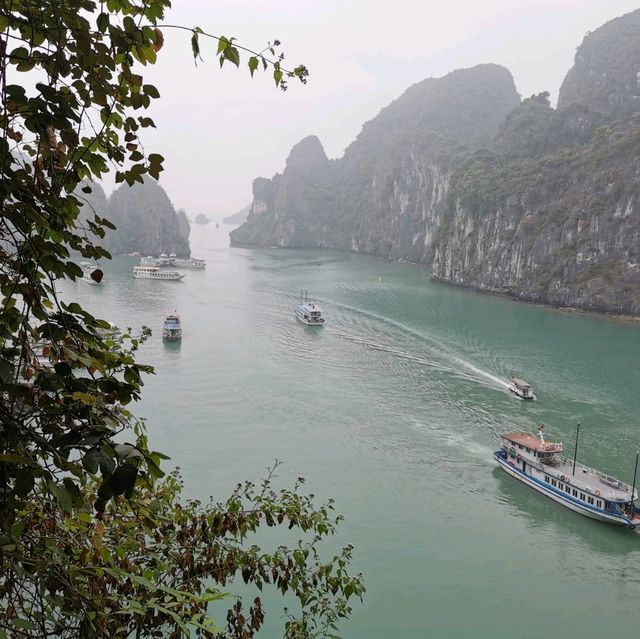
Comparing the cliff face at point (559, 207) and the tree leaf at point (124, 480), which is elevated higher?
the cliff face at point (559, 207)

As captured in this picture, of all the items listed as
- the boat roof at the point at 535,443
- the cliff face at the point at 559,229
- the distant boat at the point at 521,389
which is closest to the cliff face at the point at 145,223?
the cliff face at the point at 559,229

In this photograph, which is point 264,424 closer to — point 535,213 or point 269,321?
point 269,321

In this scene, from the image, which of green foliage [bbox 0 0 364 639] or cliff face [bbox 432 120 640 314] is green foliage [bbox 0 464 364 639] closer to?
green foliage [bbox 0 0 364 639]

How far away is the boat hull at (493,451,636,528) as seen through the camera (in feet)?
52.7

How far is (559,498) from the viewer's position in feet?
57.2

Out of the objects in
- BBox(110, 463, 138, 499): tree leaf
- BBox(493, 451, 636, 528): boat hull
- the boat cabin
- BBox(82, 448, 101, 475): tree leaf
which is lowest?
BBox(493, 451, 636, 528): boat hull

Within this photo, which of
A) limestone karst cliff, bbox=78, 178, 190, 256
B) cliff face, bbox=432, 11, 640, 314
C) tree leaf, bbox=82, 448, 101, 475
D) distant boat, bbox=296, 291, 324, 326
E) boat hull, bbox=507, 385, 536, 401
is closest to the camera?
tree leaf, bbox=82, 448, 101, 475

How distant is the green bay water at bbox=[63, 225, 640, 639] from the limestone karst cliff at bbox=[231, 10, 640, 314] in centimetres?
1013

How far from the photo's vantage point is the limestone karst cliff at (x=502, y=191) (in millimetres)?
52500

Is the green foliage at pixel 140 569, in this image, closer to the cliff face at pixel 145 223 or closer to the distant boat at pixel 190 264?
the distant boat at pixel 190 264

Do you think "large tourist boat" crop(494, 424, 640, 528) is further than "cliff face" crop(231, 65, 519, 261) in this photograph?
No

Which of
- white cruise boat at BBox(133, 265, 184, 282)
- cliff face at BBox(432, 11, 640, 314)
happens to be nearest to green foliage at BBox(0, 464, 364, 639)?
cliff face at BBox(432, 11, 640, 314)

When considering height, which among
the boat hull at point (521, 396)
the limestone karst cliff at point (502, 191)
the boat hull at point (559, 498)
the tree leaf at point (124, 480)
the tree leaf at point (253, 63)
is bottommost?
the boat hull at point (559, 498)

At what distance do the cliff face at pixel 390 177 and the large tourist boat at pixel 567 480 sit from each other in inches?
2936
